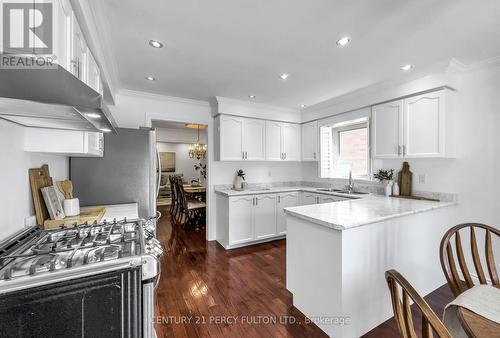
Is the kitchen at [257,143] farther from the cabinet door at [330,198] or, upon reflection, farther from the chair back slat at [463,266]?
the chair back slat at [463,266]

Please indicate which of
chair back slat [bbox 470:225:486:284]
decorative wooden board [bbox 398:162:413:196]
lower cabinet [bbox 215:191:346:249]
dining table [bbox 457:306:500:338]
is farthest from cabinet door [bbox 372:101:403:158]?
dining table [bbox 457:306:500:338]

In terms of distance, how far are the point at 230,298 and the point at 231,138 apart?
2.40 m

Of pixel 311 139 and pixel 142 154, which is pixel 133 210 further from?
pixel 311 139

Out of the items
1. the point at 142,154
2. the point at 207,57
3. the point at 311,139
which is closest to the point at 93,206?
the point at 142,154

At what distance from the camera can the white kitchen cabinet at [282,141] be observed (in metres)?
4.16

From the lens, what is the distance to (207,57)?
228cm

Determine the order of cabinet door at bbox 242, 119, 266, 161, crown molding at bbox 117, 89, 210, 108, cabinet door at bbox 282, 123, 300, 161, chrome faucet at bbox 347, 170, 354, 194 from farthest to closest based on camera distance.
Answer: cabinet door at bbox 282, 123, 300, 161
cabinet door at bbox 242, 119, 266, 161
chrome faucet at bbox 347, 170, 354, 194
crown molding at bbox 117, 89, 210, 108

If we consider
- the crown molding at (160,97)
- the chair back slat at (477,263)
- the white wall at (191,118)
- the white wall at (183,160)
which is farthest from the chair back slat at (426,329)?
the white wall at (183,160)

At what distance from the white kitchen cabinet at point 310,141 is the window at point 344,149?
0.12 metres

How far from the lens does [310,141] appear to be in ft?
14.1

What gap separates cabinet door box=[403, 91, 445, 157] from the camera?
2436 mm

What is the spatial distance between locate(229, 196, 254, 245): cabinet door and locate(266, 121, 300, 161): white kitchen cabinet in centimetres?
102

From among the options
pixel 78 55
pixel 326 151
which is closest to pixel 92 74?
pixel 78 55

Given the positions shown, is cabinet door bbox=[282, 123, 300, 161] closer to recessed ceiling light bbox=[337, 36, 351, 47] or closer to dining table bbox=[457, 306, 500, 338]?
recessed ceiling light bbox=[337, 36, 351, 47]
